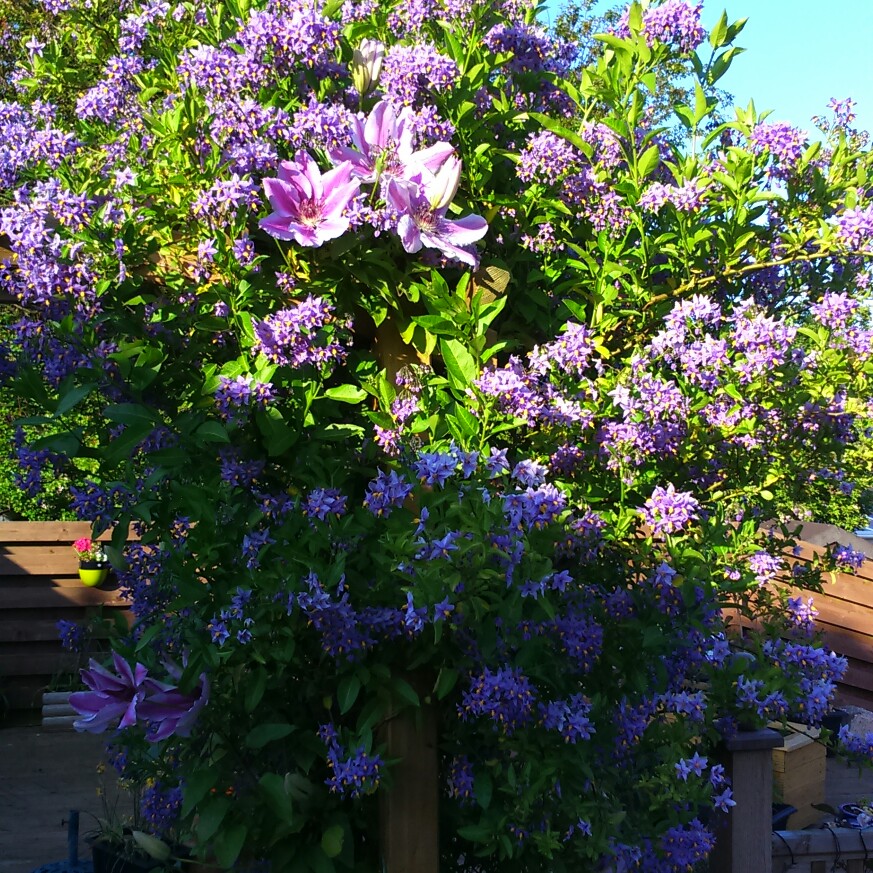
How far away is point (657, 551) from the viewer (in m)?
1.83

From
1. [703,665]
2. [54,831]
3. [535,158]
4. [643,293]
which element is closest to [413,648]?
[703,665]

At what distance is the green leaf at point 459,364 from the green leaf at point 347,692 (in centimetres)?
54

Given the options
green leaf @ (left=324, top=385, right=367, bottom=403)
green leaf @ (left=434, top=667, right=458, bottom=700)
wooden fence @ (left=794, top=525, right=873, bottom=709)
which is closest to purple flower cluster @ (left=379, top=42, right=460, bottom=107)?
green leaf @ (left=324, top=385, right=367, bottom=403)

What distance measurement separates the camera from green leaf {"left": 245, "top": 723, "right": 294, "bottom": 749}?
158 cm

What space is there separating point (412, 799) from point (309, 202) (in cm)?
109

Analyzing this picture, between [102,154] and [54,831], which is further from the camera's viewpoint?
[54,831]

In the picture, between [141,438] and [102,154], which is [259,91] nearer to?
[102,154]

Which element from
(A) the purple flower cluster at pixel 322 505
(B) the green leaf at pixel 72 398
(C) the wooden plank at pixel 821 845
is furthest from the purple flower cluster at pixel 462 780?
(C) the wooden plank at pixel 821 845

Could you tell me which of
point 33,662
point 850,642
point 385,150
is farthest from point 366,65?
point 33,662

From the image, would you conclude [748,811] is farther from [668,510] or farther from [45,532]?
[45,532]

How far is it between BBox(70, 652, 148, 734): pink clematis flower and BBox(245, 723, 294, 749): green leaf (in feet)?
0.76

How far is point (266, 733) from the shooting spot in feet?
5.23

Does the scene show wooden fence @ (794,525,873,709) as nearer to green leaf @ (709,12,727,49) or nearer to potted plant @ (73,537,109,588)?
green leaf @ (709,12,727,49)

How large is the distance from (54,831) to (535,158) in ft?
13.0
